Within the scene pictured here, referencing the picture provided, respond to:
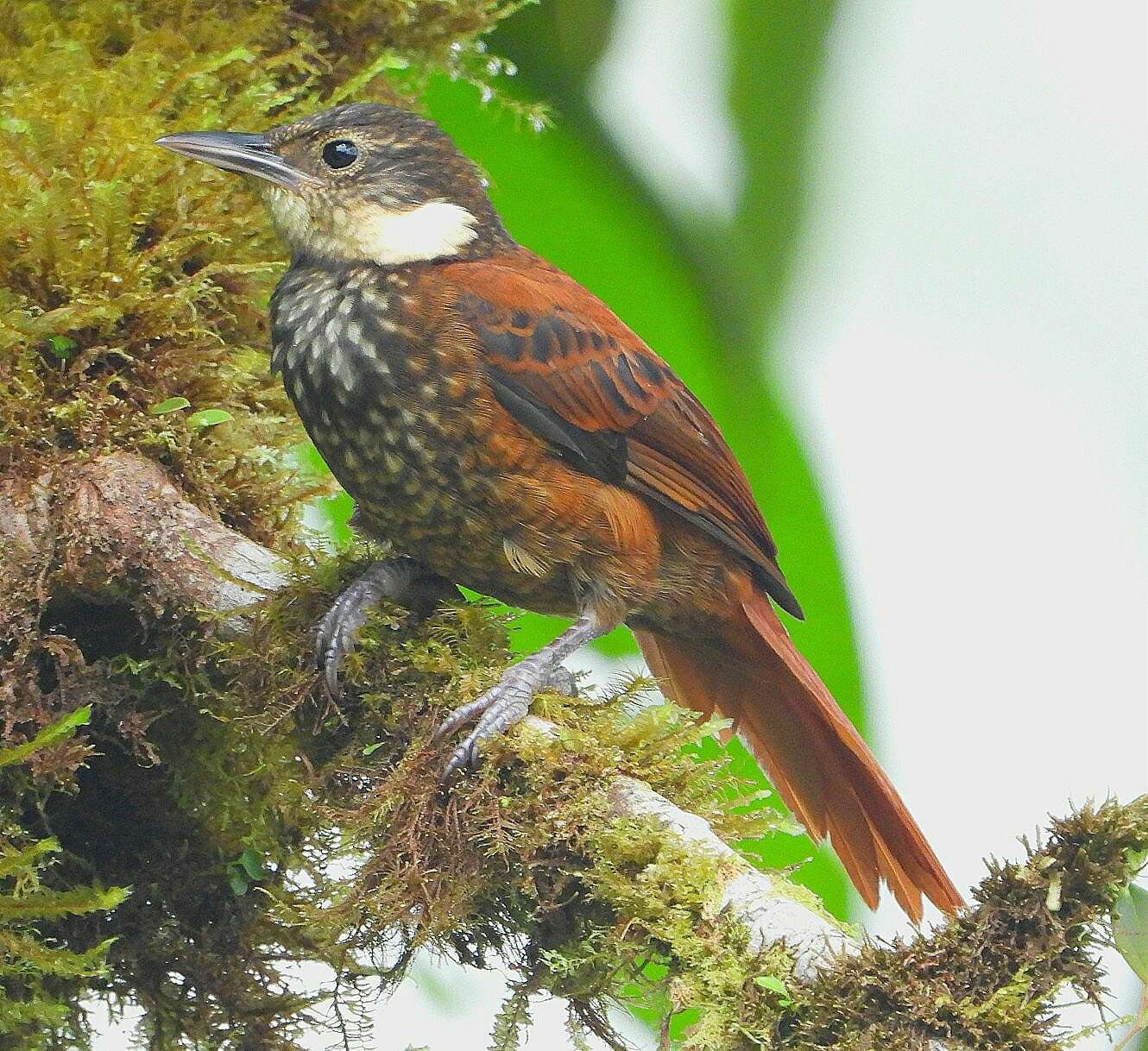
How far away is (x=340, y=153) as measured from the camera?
2734mm

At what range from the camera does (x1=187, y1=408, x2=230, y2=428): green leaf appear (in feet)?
7.97

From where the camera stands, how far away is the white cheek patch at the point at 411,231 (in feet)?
8.80

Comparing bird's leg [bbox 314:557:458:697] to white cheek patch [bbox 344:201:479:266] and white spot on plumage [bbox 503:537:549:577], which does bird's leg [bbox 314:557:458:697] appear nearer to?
white spot on plumage [bbox 503:537:549:577]

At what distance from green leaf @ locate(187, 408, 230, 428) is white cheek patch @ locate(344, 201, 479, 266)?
431 mm

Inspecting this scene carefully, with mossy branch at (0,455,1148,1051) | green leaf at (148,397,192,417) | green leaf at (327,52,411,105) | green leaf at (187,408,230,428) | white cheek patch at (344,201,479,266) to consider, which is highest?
green leaf at (327,52,411,105)

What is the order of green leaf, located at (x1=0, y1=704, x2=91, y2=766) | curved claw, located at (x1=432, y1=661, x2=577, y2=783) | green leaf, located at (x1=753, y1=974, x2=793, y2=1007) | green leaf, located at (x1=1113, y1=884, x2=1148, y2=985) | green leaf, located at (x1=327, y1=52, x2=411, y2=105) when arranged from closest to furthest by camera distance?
green leaf, located at (x1=1113, y1=884, x2=1148, y2=985) → green leaf, located at (x1=753, y1=974, x2=793, y2=1007) → curved claw, located at (x1=432, y1=661, x2=577, y2=783) → green leaf, located at (x1=0, y1=704, x2=91, y2=766) → green leaf, located at (x1=327, y1=52, x2=411, y2=105)

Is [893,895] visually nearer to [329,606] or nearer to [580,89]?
[329,606]

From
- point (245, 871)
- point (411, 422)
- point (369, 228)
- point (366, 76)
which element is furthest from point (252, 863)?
point (366, 76)

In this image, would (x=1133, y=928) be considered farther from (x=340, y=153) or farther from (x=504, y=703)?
(x=340, y=153)

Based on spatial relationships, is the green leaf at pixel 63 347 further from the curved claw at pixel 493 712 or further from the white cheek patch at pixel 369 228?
the curved claw at pixel 493 712

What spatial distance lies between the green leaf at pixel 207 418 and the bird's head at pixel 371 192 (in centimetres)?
41

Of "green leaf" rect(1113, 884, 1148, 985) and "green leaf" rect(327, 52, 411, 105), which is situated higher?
"green leaf" rect(327, 52, 411, 105)

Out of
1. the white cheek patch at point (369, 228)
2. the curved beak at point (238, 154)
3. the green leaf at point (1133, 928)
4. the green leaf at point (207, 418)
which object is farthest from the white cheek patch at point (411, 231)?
the green leaf at point (1133, 928)

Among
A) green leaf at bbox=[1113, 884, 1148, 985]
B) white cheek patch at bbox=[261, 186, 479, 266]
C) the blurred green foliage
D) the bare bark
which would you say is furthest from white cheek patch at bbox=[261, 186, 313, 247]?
green leaf at bbox=[1113, 884, 1148, 985]
